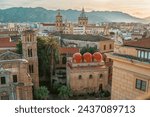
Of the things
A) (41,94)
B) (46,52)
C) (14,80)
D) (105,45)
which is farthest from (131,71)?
(105,45)

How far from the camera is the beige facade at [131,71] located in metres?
5.64

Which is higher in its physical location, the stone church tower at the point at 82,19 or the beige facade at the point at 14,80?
the stone church tower at the point at 82,19

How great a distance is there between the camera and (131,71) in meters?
5.93

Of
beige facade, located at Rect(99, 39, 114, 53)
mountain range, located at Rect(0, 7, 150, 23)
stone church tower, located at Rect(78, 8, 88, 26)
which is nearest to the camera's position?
beige facade, located at Rect(99, 39, 114, 53)

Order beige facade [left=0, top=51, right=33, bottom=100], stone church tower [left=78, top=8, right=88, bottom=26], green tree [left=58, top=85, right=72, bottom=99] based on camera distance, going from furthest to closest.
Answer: stone church tower [left=78, top=8, right=88, bottom=26] → green tree [left=58, top=85, right=72, bottom=99] → beige facade [left=0, top=51, right=33, bottom=100]

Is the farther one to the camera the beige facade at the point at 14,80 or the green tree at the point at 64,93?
the green tree at the point at 64,93

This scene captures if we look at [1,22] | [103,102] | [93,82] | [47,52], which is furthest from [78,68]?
[1,22]

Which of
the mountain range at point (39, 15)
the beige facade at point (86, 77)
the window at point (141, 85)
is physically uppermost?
the mountain range at point (39, 15)

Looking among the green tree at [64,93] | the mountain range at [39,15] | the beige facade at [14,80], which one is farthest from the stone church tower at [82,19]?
the beige facade at [14,80]

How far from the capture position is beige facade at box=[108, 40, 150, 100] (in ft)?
18.5

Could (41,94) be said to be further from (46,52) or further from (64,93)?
(46,52)

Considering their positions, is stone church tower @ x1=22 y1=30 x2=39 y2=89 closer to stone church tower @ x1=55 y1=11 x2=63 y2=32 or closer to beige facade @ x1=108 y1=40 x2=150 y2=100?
beige facade @ x1=108 y1=40 x2=150 y2=100

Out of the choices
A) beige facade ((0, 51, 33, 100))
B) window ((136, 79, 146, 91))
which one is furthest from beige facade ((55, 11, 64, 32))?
window ((136, 79, 146, 91))

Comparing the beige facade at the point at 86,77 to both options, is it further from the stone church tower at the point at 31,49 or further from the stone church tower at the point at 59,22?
the stone church tower at the point at 59,22
